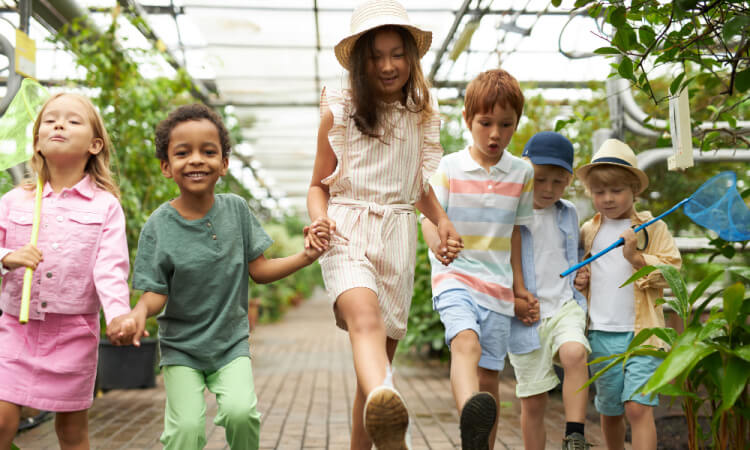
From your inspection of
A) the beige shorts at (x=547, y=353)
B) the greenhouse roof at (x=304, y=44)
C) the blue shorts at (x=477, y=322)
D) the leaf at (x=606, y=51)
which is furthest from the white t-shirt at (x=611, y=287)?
the greenhouse roof at (x=304, y=44)

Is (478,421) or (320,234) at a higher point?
(320,234)

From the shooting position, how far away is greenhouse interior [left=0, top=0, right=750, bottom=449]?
8.04 feet

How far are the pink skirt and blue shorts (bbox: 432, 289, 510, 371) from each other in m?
1.33

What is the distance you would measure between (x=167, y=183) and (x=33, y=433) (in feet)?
7.82

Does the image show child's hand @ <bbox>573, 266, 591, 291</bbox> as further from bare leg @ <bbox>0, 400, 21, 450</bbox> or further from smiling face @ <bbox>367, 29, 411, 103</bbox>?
bare leg @ <bbox>0, 400, 21, 450</bbox>

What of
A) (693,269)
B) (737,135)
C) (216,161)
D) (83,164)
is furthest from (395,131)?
(693,269)

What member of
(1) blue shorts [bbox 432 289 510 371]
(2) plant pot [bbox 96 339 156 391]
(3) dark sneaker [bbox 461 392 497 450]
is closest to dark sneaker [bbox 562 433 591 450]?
(1) blue shorts [bbox 432 289 510 371]

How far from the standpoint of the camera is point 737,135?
2.84 meters

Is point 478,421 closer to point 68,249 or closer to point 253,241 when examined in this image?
point 253,241

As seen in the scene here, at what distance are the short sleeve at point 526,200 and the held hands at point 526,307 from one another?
32cm

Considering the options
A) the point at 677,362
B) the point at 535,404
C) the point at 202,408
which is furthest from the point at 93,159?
the point at 677,362

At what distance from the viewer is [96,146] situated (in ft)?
8.86

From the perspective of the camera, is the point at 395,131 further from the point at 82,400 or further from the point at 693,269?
the point at 693,269

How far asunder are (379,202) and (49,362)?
130 centimetres
